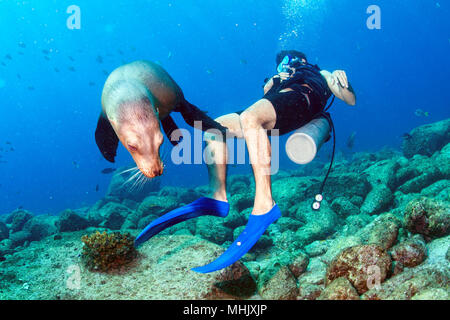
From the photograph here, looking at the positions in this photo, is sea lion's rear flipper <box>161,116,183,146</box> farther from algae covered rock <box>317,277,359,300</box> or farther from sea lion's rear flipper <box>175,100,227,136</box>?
algae covered rock <box>317,277,359,300</box>

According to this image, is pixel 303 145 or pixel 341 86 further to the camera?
pixel 341 86

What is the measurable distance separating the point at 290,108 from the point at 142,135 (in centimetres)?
206

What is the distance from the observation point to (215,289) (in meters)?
3.00

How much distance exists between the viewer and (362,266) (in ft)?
8.87

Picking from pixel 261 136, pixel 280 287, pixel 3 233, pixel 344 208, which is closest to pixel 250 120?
pixel 261 136

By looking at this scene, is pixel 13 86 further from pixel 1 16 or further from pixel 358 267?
pixel 358 267

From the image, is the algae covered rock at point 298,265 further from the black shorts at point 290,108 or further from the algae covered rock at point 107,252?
the algae covered rock at point 107,252

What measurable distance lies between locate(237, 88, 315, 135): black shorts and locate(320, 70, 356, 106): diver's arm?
20.2 inches

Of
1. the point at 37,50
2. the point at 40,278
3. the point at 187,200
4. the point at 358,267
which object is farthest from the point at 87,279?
the point at 37,50

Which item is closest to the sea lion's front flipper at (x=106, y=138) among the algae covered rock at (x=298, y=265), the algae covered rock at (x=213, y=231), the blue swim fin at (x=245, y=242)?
the blue swim fin at (x=245, y=242)

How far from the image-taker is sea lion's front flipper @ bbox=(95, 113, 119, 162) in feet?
10.1

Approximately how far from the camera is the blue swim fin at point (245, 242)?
2615mm

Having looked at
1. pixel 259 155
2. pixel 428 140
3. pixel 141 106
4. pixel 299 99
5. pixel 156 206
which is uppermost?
pixel 428 140

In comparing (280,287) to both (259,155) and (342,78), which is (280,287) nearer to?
(259,155)
